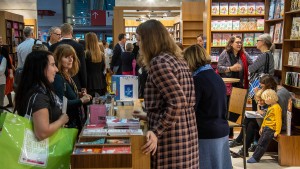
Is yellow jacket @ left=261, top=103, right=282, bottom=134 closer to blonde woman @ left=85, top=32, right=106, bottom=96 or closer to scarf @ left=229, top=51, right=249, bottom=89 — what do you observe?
scarf @ left=229, top=51, right=249, bottom=89

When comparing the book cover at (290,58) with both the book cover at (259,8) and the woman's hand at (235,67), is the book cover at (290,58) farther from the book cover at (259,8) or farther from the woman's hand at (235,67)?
the book cover at (259,8)

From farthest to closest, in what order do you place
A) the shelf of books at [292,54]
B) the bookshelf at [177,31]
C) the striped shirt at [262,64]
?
the bookshelf at [177,31] → the striped shirt at [262,64] → the shelf of books at [292,54]

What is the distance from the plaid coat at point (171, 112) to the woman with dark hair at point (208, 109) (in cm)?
42

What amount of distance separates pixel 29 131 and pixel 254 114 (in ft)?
11.3

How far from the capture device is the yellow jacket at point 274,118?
176 inches

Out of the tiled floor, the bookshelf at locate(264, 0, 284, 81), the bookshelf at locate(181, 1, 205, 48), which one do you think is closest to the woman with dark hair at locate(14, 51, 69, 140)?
the tiled floor

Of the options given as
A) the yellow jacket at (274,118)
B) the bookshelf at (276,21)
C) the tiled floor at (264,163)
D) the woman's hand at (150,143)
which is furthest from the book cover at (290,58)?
the woman's hand at (150,143)

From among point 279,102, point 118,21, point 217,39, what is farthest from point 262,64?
point 118,21

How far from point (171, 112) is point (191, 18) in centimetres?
899

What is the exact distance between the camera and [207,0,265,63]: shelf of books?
6910 mm

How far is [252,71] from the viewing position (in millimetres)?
5465

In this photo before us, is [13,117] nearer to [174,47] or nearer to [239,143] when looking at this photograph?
[174,47]

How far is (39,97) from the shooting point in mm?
2076

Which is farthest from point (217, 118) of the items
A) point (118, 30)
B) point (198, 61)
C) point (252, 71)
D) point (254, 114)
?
point (118, 30)
